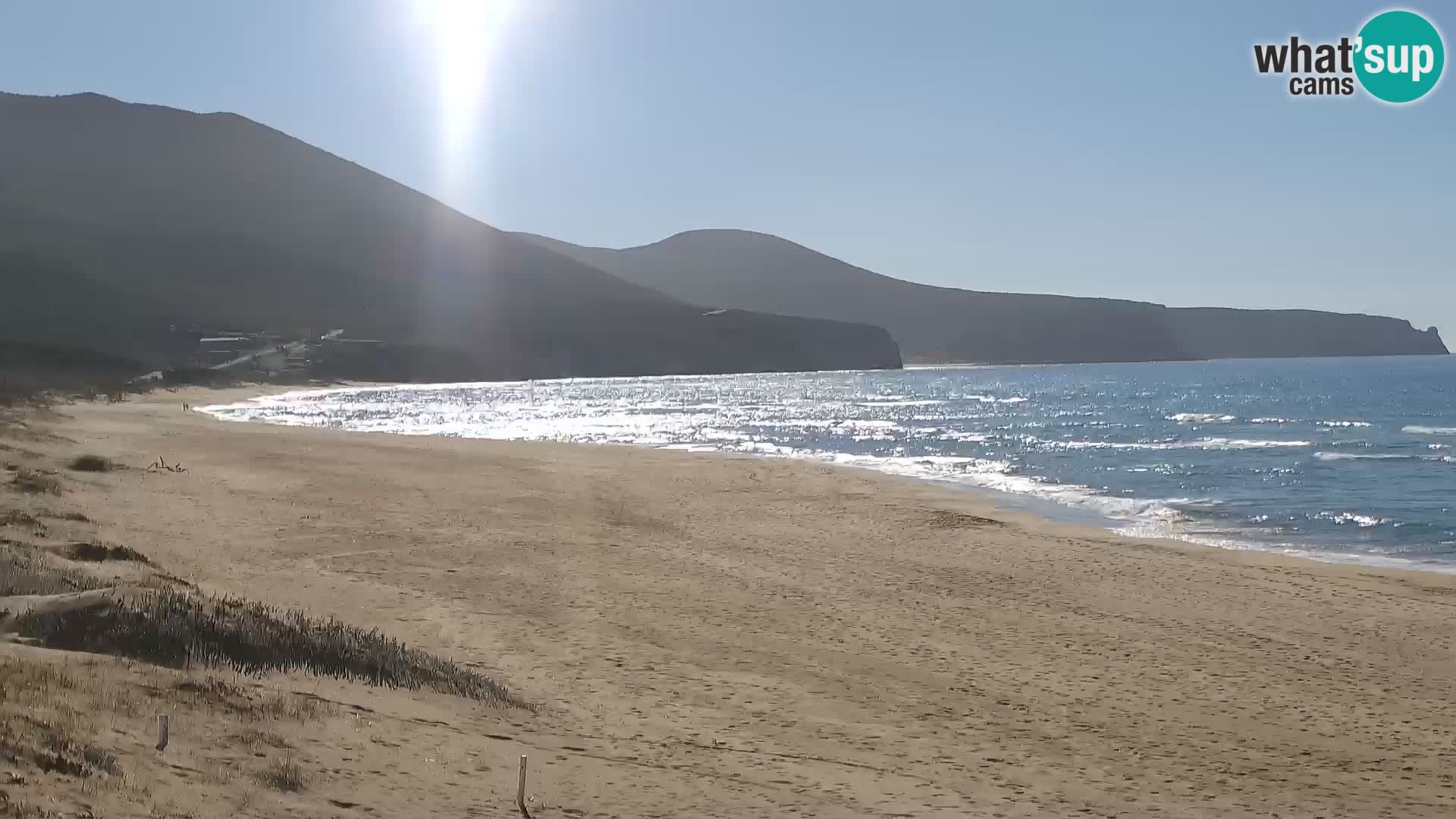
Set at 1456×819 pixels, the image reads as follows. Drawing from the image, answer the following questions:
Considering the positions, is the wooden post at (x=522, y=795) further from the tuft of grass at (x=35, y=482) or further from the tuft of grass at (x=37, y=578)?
the tuft of grass at (x=35, y=482)

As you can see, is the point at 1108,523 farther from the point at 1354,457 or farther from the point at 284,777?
the point at 284,777

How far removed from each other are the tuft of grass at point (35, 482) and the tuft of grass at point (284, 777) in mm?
14975

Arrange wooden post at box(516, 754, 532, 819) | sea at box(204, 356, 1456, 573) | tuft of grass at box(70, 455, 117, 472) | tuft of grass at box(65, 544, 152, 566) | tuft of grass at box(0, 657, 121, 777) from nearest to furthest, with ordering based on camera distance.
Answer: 1. tuft of grass at box(0, 657, 121, 777)
2. wooden post at box(516, 754, 532, 819)
3. tuft of grass at box(65, 544, 152, 566)
4. tuft of grass at box(70, 455, 117, 472)
5. sea at box(204, 356, 1456, 573)

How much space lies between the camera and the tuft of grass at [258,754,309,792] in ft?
20.5

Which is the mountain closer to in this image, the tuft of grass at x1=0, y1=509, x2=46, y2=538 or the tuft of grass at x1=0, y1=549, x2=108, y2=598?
the tuft of grass at x1=0, y1=509, x2=46, y2=538

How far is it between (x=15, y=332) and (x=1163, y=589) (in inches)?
5059

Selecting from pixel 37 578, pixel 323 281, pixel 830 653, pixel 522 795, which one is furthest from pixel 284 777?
pixel 323 281

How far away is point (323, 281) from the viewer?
16512 centimetres

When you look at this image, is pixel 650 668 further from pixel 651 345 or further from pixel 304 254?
pixel 304 254

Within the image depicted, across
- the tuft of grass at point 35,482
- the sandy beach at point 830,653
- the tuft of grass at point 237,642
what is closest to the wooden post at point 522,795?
the sandy beach at point 830,653

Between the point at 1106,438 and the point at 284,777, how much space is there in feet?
161

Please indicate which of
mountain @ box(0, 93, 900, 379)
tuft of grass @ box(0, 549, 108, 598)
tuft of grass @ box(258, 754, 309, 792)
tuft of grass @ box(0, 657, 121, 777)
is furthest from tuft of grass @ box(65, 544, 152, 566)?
mountain @ box(0, 93, 900, 379)

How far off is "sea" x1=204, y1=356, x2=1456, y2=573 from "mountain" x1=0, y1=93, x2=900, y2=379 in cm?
4247

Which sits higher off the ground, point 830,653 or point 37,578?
point 37,578
